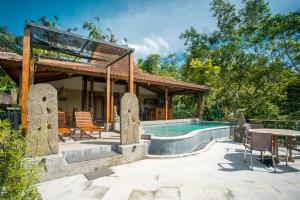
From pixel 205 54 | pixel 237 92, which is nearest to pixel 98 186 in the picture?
pixel 237 92

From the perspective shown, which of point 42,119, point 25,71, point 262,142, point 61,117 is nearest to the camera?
point 42,119

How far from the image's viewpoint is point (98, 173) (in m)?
4.20

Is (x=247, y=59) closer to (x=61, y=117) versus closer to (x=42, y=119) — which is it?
(x=61, y=117)

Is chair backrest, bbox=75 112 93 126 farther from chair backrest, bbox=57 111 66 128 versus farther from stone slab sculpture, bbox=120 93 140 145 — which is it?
stone slab sculpture, bbox=120 93 140 145

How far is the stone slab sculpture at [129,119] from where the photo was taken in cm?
503

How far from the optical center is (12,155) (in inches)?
78.5

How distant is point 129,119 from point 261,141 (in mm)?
3456

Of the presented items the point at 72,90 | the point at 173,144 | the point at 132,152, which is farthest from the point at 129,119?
the point at 72,90

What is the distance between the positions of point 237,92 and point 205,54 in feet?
20.1

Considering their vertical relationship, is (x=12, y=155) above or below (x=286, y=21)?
below

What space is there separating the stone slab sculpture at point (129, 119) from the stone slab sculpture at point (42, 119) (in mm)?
1664

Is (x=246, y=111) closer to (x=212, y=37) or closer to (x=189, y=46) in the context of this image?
(x=212, y=37)

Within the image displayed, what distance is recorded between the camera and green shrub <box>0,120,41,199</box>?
1.91 m

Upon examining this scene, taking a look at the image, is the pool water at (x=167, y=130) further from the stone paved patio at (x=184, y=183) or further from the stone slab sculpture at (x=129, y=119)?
the stone paved patio at (x=184, y=183)
